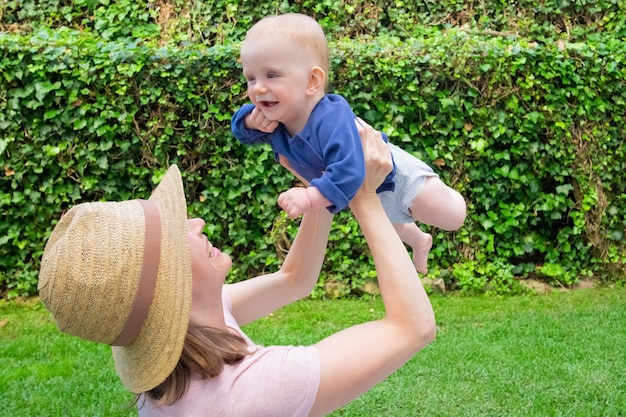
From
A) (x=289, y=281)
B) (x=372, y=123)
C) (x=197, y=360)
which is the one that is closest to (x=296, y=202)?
(x=197, y=360)

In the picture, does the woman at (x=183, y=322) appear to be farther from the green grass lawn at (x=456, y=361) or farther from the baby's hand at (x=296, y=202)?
the green grass lawn at (x=456, y=361)

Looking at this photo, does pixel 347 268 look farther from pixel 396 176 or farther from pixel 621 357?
pixel 396 176

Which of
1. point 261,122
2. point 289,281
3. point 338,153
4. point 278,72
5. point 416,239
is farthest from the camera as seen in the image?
point 416,239

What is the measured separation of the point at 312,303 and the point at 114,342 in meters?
4.97

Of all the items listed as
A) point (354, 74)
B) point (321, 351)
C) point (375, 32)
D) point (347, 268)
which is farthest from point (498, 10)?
point (321, 351)

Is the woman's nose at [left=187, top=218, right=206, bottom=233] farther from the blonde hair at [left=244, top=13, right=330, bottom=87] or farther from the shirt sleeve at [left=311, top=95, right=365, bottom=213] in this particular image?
the blonde hair at [left=244, top=13, right=330, bottom=87]

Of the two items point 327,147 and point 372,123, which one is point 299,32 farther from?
point 372,123

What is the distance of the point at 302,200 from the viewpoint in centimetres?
211

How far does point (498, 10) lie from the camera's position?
830cm

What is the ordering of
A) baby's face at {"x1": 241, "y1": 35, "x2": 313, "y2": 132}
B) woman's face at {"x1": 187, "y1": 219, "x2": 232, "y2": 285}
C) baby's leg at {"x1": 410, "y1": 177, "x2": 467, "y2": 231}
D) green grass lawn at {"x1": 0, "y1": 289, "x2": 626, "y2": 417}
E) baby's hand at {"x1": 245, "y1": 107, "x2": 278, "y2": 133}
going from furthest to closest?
green grass lawn at {"x1": 0, "y1": 289, "x2": 626, "y2": 417}, baby's leg at {"x1": 410, "y1": 177, "x2": 467, "y2": 231}, baby's hand at {"x1": 245, "y1": 107, "x2": 278, "y2": 133}, baby's face at {"x1": 241, "y1": 35, "x2": 313, "y2": 132}, woman's face at {"x1": 187, "y1": 219, "x2": 232, "y2": 285}

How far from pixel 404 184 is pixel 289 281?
0.55m

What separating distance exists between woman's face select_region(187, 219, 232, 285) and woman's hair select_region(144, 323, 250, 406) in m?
0.15

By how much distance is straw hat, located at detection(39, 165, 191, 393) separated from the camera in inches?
71.5

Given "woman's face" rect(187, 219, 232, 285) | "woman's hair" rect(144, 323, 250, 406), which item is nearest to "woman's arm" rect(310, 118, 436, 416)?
"woman's hair" rect(144, 323, 250, 406)
